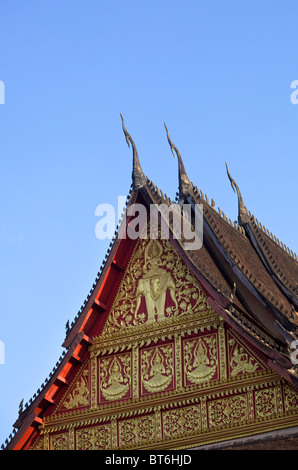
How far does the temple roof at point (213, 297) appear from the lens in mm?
19203

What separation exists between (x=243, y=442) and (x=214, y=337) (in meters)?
1.96

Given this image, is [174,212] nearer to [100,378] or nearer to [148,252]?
[148,252]

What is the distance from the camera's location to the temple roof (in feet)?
63.0

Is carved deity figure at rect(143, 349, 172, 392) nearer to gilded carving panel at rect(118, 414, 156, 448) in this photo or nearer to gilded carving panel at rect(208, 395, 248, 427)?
gilded carving panel at rect(118, 414, 156, 448)

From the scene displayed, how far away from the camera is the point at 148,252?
69.7 ft

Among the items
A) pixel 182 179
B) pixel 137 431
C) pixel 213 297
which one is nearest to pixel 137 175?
pixel 182 179

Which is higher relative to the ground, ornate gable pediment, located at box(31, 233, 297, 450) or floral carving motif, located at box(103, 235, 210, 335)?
floral carving motif, located at box(103, 235, 210, 335)

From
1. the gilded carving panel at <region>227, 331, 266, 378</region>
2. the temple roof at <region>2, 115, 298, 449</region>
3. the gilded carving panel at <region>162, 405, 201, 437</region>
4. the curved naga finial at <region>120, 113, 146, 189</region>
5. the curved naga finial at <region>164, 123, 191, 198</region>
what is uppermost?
the curved naga finial at <region>164, 123, 191, 198</region>

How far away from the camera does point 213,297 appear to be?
64.4 feet

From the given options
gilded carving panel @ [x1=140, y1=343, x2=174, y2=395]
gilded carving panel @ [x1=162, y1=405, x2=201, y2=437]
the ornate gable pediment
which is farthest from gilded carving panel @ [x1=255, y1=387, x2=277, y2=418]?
gilded carving panel @ [x1=140, y1=343, x2=174, y2=395]

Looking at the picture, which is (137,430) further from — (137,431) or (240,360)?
(240,360)

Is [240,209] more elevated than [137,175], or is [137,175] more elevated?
[240,209]

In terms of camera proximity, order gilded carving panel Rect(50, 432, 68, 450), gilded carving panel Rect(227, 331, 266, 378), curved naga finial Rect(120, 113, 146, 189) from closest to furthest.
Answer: gilded carving panel Rect(227, 331, 266, 378) → gilded carving panel Rect(50, 432, 68, 450) → curved naga finial Rect(120, 113, 146, 189)

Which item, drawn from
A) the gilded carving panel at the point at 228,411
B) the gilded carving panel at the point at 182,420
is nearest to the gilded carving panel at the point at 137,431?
the gilded carving panel at the point at 182,420
